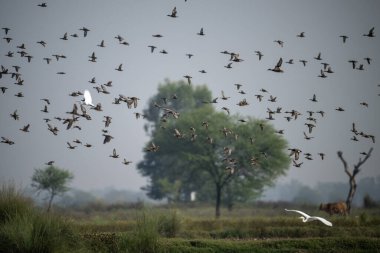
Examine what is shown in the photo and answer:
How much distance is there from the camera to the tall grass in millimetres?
17719

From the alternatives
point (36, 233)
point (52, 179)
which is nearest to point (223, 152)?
point (52, 179)

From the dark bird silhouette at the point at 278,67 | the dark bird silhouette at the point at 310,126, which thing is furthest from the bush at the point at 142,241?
the dark bird silhouette at the point at 310,126

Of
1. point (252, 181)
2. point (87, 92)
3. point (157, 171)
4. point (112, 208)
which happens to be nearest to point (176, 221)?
point (87, 92)

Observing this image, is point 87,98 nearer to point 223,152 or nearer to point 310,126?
point 310,126

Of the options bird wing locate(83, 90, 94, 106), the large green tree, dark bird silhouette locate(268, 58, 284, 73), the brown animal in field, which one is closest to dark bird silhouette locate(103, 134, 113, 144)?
A: bird wing locate(83, 90, 94, 106)

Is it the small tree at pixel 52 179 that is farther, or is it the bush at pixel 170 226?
the small tree at pixel 52 179

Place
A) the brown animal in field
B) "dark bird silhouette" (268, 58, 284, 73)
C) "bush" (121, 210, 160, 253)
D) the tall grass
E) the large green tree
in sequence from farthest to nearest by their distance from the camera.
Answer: the large green tree < the brown animal in field < "dark bird silhouette" (268, 58, 284, 73) < "bush" (121, 210, 160, 253) < the tall grass

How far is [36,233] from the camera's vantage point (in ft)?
58.6

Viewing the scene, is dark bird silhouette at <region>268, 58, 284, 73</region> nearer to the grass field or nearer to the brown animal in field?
the grass field

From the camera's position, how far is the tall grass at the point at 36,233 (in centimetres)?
1772

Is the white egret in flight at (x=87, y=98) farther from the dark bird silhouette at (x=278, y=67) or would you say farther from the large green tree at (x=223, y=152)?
the large green tree at (x=223, y=152)

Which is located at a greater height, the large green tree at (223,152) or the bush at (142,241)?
the large green tree at (223,152)

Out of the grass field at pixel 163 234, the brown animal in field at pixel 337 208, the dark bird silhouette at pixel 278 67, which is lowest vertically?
the grass field at pixel 163 234

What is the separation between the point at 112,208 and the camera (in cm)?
6494
